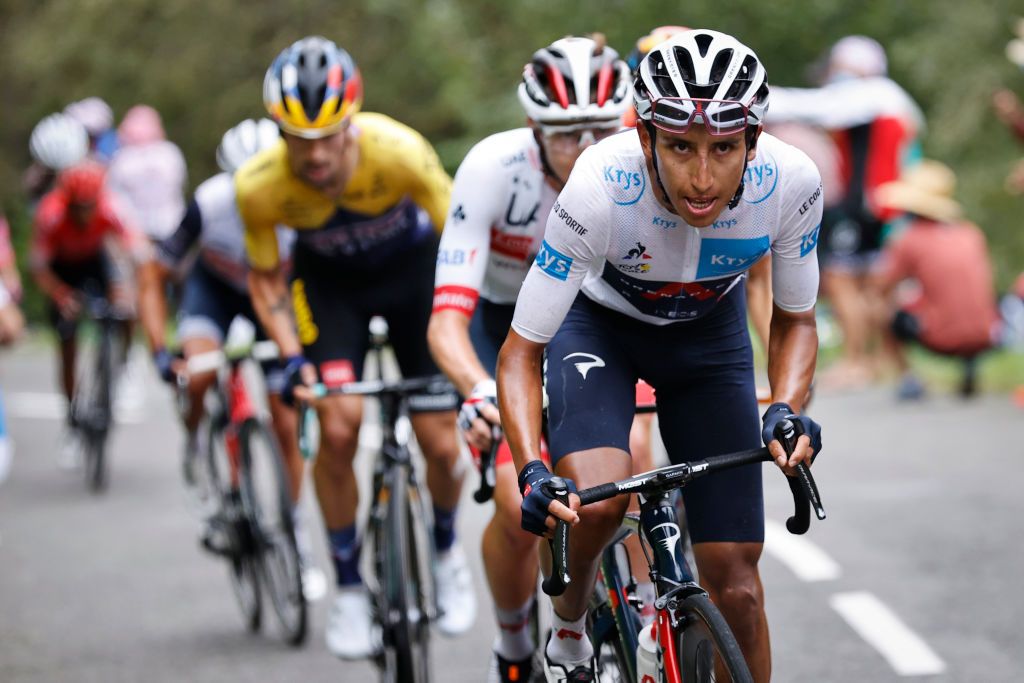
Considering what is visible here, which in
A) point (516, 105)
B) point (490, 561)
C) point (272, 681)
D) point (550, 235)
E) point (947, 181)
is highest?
point (516, 105)

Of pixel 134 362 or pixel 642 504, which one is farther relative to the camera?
pixel 134 362

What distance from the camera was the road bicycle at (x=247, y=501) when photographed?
24.0ft

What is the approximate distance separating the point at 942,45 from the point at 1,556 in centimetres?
1398

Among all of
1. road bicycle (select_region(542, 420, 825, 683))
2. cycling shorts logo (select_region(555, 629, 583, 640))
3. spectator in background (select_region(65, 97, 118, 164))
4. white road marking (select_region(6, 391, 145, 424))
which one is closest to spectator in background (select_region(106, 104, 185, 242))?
spectator in background (select_region(65, 97, 118, 164))

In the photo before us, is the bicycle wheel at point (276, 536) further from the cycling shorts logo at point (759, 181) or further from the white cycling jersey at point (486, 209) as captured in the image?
the cycling shorts logo at point (759, 181)

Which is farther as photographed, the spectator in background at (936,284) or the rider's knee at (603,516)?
the spectator in background at (936,284)

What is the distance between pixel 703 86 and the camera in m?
3.92

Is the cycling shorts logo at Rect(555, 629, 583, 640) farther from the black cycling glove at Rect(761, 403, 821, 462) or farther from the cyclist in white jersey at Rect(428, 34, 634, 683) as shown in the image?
the black cycling glove at Rect(761, 403, 821, 462)

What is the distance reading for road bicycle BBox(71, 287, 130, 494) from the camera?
1179cm

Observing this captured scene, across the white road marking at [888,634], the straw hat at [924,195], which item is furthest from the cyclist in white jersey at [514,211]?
the straw hat at [924,195]

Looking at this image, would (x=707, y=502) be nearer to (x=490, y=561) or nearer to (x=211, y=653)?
(x=490, y=561)

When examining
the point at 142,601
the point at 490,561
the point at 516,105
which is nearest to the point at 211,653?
the point at 142,601

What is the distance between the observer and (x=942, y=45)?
66.2 ft

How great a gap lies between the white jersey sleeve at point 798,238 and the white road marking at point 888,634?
7.79ft
